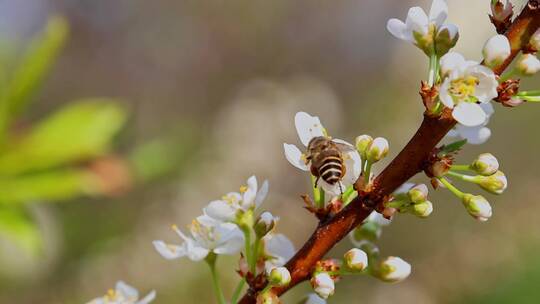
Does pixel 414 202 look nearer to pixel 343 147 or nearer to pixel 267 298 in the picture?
pixel 343 147

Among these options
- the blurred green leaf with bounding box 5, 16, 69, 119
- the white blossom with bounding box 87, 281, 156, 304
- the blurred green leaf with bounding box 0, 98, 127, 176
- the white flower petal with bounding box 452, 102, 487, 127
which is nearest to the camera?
the white flower petal with bounding box 452, 102, 487, 127

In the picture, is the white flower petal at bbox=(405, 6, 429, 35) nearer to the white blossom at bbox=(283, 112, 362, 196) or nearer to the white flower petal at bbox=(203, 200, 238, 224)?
the white blossom at bbox=(283, 112, 362, 196)

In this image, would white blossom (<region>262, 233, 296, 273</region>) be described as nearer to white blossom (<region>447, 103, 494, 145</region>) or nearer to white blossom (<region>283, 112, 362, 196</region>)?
white blossom (<region>283, 112, 362, 196</region>)

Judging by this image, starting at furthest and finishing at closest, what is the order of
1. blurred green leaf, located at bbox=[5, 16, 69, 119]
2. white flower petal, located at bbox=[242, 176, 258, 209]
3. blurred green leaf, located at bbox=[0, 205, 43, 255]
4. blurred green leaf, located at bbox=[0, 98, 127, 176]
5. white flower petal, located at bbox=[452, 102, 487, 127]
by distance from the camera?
blurred green leaf, located at bbox=[0, 98, 127, 176]
blurred green leaf, located at bbox=[5, 16, 69, 119]
blurred green leaf, located at bbox=[0, 205, 43, 255]
white flower petal, located at bbox=[242, 176, 258, 209]
white flower petal, located at bbox=[452, 102, 487, 127]

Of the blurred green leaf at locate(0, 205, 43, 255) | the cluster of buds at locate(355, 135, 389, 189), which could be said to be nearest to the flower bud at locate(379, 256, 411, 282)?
the cluster of buds at locate(355, 135, 389, 189)

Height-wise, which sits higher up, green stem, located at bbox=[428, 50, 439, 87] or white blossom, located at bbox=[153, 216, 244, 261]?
green stem, located at bbox=[428, 50, 439, 87]

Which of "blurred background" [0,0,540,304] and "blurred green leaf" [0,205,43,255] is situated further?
"blurred background" [0,0,540,304]
